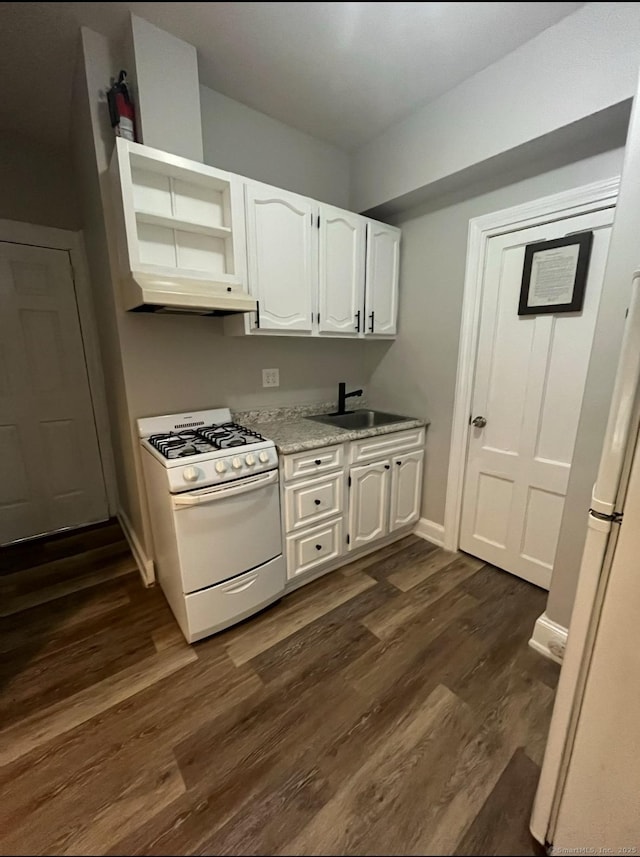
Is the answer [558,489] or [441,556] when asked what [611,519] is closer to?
[558,489]

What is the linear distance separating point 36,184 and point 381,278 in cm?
228

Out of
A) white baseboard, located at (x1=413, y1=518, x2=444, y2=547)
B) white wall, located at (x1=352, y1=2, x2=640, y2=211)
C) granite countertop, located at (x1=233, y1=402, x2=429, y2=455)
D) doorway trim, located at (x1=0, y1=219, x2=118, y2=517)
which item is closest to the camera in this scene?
white wall, located at (x1=352, y1=2, x2=640, y2=211)

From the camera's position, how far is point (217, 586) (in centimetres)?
167

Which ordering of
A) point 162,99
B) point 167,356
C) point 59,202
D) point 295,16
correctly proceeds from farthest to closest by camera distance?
point 59,202 < point 167,356 < point 162,99 < point 295,16

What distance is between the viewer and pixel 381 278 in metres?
2.38

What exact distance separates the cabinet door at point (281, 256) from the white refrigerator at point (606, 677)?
60.8 inches

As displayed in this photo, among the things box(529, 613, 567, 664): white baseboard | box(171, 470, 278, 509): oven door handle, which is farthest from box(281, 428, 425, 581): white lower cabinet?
box(529, 613, 567, 664): white baseboard

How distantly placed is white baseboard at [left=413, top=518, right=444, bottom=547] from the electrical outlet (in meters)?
1.44

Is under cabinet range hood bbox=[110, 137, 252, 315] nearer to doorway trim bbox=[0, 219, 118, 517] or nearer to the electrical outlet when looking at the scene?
the electrical outlet

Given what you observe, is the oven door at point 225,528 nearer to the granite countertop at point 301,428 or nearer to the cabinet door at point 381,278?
the granite countertop at point 301,428

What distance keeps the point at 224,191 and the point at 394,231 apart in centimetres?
116

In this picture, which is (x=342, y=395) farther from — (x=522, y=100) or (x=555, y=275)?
(x=522, y=100)

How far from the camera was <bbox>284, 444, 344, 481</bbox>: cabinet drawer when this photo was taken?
1.85 m

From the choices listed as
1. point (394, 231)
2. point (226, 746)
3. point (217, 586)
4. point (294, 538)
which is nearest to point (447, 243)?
point (394, 231)
